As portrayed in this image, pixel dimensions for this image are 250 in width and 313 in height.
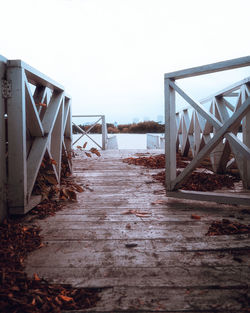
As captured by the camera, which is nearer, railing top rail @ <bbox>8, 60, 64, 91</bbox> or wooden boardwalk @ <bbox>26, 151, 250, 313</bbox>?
wooden boardwalk @ <bbox>26, 151, 250, 313</bbox>

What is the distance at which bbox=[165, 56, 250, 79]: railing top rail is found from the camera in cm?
199

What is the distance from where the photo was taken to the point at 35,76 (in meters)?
2.25

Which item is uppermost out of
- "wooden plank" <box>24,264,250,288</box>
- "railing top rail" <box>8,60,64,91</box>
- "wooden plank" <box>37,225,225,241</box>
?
"railing top rail" <box>8,60,64,91</box>

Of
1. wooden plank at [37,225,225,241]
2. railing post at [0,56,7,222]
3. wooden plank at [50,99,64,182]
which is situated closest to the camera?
wooden plank at [37,225,225,241]

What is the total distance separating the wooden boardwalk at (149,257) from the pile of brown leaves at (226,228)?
57mm

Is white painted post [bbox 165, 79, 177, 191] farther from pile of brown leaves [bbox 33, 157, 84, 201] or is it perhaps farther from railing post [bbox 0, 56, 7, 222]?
railing post [bbox 0, 56, 7, 222]

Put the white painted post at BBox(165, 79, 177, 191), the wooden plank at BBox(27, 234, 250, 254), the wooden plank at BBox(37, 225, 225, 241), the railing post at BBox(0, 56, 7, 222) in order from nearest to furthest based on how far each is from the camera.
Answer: the wooden plank at BBox(27, 234, 250, 254) → the wooden plank at BBox(37, 225, 225, 241) → the railing post at BBox(0, 56, 7, 222) → the white painted post at BBox(165, 79, 177, 191)

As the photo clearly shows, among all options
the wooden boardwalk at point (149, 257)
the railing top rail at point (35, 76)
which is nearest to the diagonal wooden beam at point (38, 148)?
the railing top rail at point (35, 76)

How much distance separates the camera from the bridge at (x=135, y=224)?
104 cm

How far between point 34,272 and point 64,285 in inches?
7.6

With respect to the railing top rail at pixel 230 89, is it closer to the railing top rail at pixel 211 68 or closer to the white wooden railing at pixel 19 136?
the railing top rail at pixel 211 68

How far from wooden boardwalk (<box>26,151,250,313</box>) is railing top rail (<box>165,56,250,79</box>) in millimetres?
1171

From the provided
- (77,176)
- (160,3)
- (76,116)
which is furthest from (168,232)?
(76,116)

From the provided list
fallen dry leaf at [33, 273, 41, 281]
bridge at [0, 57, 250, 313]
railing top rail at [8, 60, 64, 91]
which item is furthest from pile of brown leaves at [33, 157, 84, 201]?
fallen dry leaf at [33, 273, 41, 281]
